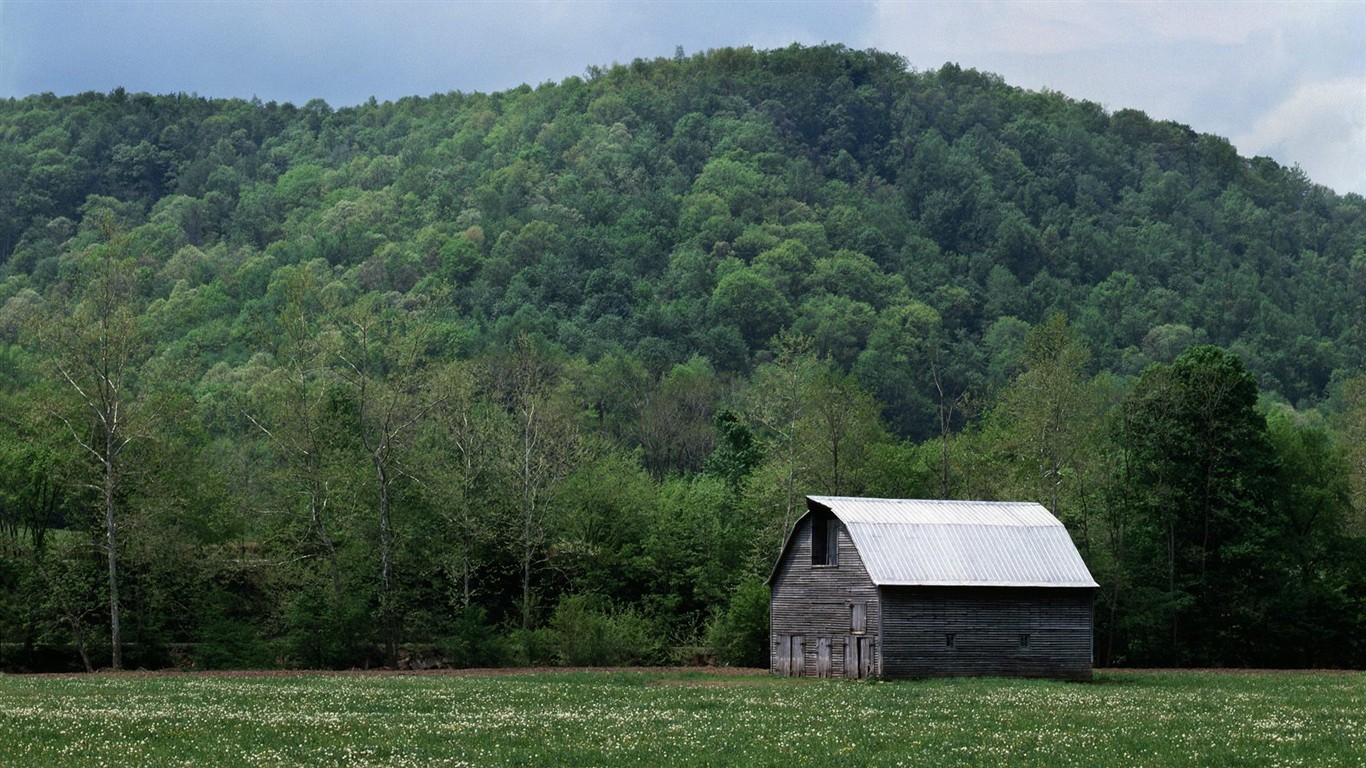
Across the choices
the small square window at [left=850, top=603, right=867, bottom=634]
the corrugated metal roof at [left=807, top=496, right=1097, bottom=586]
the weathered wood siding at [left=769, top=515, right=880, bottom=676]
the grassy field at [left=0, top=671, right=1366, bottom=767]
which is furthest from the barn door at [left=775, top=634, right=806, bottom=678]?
the grassy field at [left=0, top=671, right=1366, bottom=767]

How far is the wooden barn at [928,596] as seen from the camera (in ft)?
188

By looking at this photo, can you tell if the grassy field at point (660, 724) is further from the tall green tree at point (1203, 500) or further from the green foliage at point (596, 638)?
the tall green tree at point (1203, 500)

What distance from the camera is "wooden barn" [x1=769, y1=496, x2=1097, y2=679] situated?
5716cm

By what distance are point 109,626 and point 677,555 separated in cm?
2711

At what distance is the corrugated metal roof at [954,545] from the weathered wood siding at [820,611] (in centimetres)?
90

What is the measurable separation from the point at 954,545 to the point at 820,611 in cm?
587

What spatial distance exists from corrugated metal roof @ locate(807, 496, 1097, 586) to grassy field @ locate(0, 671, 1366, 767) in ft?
29.3

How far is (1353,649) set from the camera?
7181cm

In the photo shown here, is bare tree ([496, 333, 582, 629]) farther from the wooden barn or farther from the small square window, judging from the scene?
the small square window

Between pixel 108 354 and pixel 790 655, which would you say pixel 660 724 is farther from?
pixel 108 354

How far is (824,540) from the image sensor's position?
198 feet

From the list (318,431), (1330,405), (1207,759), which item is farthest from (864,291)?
(1207,759)

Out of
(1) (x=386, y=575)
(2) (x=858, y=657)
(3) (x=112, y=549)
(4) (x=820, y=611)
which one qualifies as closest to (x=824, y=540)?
(4) (x=820, y=611)

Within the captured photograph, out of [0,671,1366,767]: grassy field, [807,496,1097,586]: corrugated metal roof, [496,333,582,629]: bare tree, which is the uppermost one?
[496,333,582,629]: bare tree
